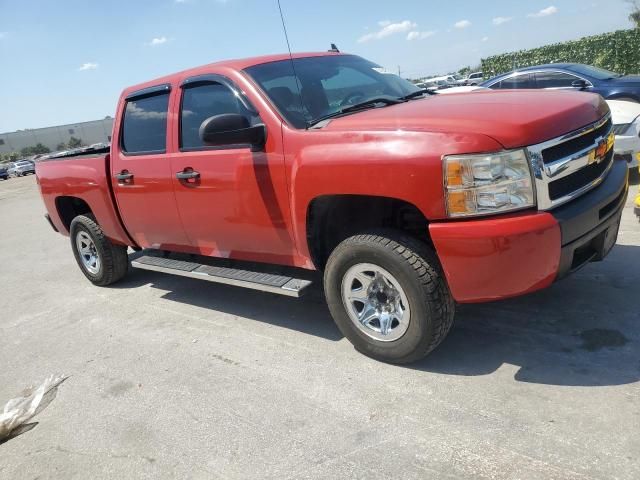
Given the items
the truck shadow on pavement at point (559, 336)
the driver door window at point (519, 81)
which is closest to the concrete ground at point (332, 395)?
the truck shadow on pavement at point (559, 336)

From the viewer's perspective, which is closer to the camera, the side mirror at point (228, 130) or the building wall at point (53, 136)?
the side mirror at point (228, 130)

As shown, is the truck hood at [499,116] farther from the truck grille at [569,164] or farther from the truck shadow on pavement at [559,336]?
the truck shadow on pavement at [559,336]

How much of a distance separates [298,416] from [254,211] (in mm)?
1457

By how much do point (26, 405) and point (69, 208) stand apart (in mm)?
3194

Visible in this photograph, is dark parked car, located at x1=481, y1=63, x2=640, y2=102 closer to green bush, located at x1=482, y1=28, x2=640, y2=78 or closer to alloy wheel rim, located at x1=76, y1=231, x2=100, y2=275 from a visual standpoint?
alloy wheel rim, located at x1=76, y1=231, x2=100, y2=275

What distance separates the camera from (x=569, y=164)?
9.41 ft

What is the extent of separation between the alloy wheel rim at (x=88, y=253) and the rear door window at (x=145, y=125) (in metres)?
1.50

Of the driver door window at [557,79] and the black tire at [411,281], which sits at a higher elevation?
the driver door window at [557,79]

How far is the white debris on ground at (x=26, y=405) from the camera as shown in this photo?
3.33m

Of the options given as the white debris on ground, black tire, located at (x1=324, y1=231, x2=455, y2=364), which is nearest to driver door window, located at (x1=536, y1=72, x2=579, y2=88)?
black tire, located at (x1=324, y1=231, x2=455, y2=364)

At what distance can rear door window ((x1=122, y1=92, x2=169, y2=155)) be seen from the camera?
14.8ft

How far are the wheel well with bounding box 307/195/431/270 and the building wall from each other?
8929 centimetres

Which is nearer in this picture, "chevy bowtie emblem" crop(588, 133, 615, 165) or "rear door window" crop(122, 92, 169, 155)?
"chevy bowtie emblem" crop(588, 133, 615, 165)

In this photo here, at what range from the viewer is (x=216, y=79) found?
402 cm
